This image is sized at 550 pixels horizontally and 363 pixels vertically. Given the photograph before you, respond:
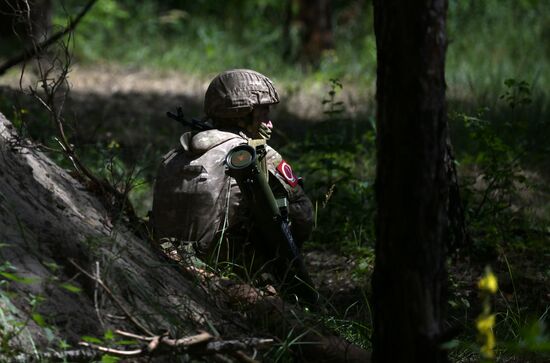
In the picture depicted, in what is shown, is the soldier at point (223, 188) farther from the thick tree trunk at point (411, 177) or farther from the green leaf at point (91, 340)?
the thick tree trunk at point (411, 177)

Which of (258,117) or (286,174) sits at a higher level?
(258,117)

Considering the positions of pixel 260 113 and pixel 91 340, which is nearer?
pixel 91 340

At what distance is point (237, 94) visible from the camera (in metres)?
4.43

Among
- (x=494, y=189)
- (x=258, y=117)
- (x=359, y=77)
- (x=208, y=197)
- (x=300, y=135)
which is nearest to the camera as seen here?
(x=208, y=197)

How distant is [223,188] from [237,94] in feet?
1.54

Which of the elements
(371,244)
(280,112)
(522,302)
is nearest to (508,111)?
(280,112)

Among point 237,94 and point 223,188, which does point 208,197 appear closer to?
point 223,188

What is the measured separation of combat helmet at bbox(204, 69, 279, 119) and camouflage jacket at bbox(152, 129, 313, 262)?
12 cm

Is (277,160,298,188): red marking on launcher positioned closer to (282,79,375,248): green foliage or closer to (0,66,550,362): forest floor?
(0,66,550,362): forest floor

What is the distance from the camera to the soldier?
4281 mm

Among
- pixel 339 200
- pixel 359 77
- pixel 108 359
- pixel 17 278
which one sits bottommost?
pixel 339 200

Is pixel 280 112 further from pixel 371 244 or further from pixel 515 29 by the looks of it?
pixel 515 29

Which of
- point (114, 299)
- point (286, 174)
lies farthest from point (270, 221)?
point (114, 299)

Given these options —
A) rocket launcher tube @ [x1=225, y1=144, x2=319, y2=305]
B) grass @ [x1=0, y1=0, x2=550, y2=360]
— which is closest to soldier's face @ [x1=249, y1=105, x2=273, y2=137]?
rocket launcher tube @ [x1=225, y1=144, x2=319, y2=305]
